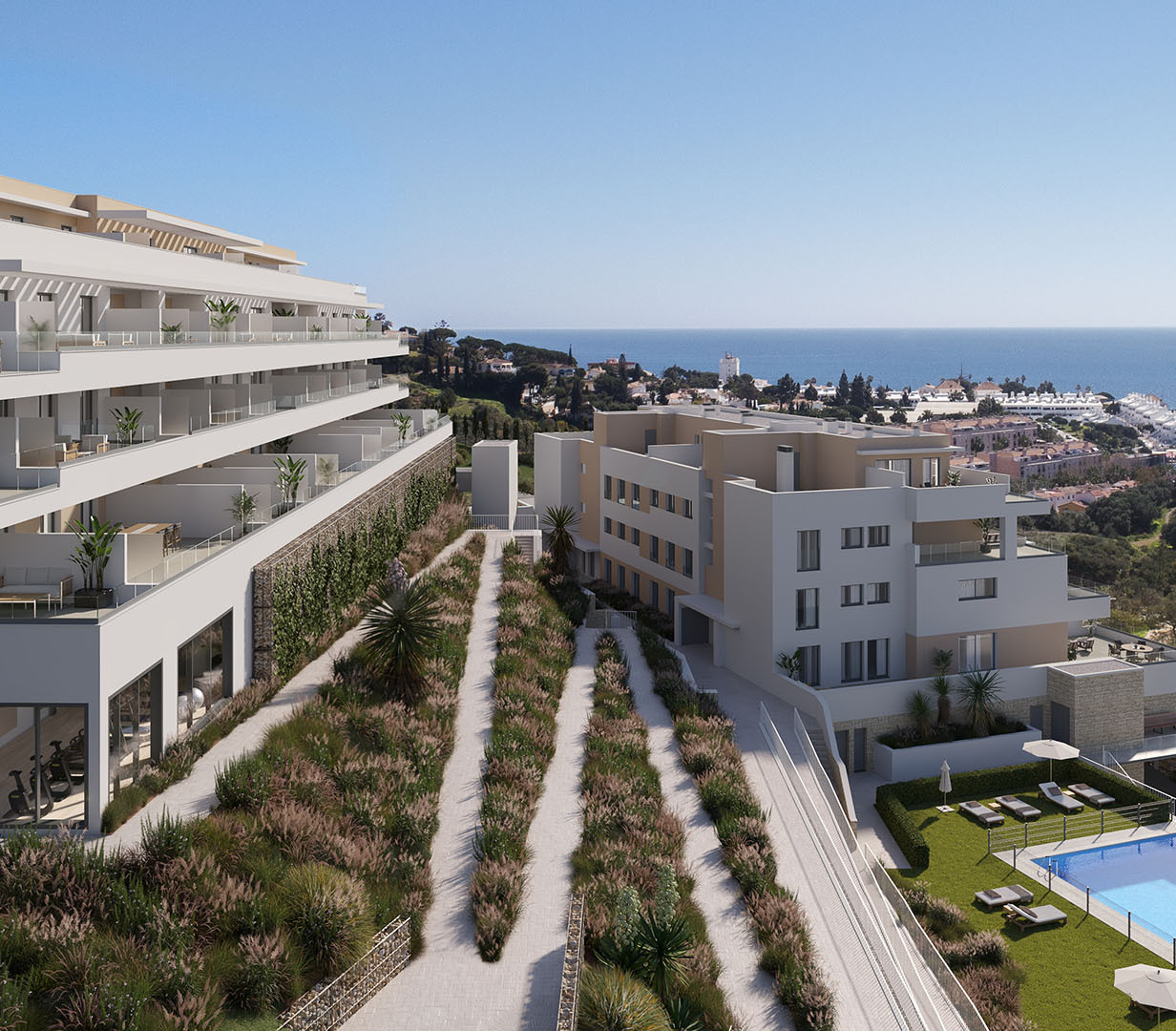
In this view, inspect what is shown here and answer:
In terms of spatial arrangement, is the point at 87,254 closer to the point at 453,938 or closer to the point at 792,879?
the point at 453,938

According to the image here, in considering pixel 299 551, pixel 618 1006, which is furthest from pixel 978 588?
pixel 618 1006

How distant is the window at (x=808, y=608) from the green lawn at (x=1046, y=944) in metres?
6.43

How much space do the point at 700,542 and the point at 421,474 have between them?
1182cm

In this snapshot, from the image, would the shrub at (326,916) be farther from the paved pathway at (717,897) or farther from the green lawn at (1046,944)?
the green lawn at (1046,944)

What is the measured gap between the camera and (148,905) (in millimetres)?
13969

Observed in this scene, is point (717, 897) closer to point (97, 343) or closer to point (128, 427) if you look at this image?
point (128, 427)

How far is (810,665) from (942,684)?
414 centimetres

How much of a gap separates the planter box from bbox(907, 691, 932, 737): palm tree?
2.31 ft

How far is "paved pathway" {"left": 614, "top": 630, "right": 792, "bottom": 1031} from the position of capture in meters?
15.7

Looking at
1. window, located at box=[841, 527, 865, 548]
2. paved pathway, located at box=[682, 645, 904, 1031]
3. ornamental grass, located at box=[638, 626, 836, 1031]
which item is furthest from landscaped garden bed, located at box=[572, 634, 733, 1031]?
window, located at box=[841, 527, 865, 548]

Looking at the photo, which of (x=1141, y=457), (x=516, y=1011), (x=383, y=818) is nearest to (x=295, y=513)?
(x=383, y=818)

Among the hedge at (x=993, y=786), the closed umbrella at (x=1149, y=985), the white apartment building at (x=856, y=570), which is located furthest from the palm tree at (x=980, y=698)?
the closed umbrella at (x=1149, y=985)

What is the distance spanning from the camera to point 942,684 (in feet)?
111

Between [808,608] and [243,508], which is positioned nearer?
[243,508]
